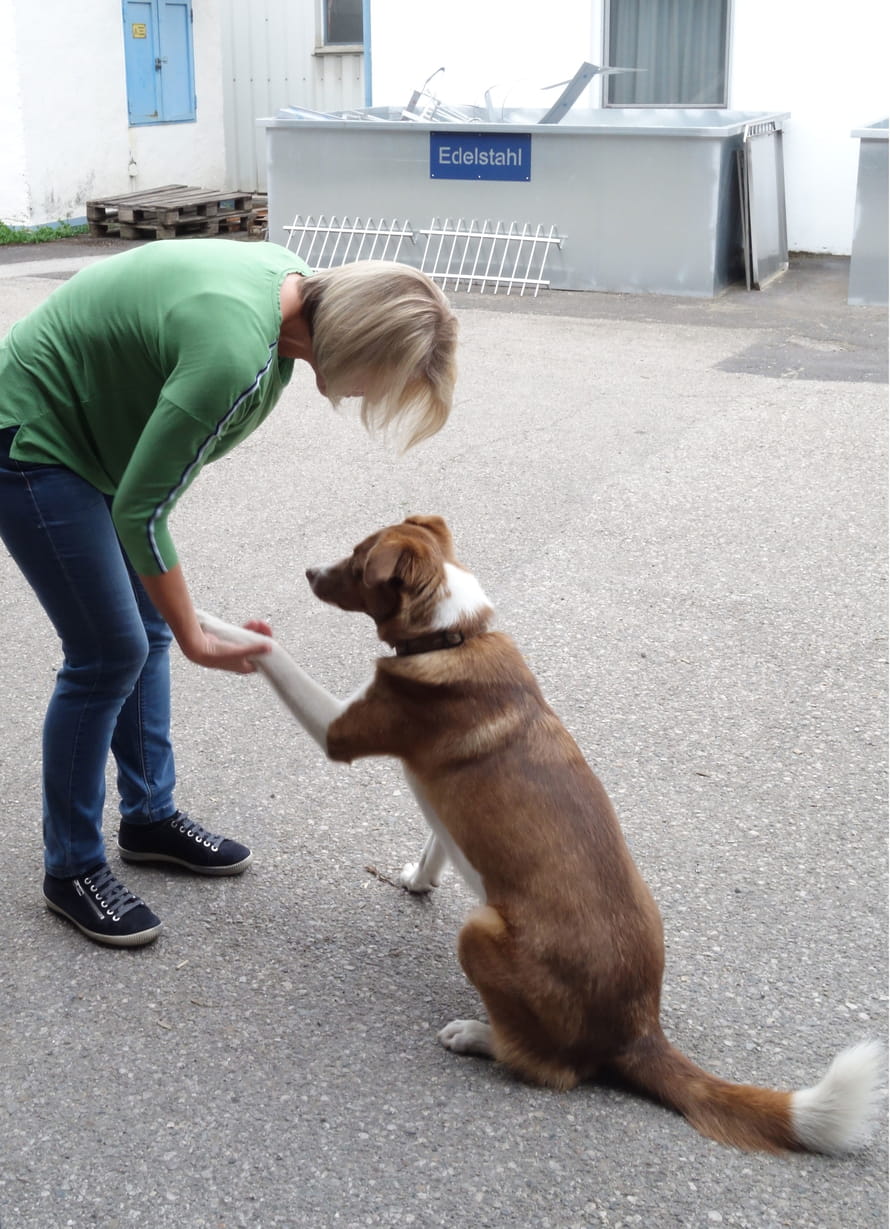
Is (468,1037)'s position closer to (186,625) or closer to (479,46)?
(186,625)

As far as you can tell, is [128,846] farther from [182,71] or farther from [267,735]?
[182,71]

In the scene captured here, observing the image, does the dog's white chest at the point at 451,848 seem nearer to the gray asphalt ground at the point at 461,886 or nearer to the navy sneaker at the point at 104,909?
the gray asphalt ground at the point at 461,886

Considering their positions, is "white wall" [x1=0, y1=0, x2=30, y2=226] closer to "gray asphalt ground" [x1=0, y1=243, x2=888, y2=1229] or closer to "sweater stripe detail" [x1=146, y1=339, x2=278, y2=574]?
"gray asphalt ground" [x1=0, y1=243, x2=888, y2=1229]

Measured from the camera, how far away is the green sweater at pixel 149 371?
241cm

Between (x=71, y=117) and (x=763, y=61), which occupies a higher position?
(x=763, y=61)

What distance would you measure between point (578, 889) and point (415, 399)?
1.10 m

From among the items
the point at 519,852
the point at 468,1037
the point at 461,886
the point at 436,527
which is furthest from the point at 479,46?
the point at 468,1037

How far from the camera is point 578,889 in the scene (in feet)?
8.52

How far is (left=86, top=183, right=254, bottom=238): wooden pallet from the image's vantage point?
14117 mm

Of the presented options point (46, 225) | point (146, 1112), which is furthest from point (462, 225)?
point (146, 1112)

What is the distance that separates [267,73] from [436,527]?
1645 centimetres

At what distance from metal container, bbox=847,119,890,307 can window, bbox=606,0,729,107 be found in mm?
3503

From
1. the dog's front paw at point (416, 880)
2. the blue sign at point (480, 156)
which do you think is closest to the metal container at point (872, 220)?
the blue sign at point (480, 156)

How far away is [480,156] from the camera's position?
11.8 metres
